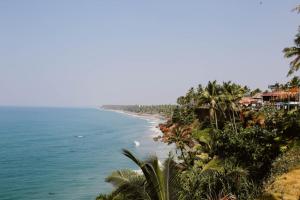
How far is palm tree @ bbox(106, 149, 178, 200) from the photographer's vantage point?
11.0 m

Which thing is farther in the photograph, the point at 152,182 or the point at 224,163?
the point at 224,163

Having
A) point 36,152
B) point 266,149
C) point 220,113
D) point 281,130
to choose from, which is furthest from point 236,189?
point 36,152

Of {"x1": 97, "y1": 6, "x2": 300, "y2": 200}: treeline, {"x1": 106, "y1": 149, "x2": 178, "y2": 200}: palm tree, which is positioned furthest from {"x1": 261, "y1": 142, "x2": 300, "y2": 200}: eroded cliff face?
{"x1": 106, "y1": 149, "x2": 178, "y2": 200}: palm tree

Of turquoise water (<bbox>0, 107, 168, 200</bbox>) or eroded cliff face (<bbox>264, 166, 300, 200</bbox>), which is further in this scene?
turquoise water (<bbox>0, 107, 168, 200</bbox>)

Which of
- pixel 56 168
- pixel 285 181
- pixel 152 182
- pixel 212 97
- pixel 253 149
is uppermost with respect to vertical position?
pixel 212 97

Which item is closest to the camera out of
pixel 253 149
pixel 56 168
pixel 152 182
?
pixel 152 182

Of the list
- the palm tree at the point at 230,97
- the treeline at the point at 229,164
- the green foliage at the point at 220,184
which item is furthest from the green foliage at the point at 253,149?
the palm tree at the point at 230,97

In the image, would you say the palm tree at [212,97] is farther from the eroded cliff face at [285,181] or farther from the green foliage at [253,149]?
the eroded cliff face at [285,181]

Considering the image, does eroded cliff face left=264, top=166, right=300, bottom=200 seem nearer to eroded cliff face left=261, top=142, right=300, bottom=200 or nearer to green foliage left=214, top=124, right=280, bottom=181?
eroded cliff face left=261, top=142, right=300, bottom=200

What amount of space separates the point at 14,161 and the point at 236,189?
65.9 metres

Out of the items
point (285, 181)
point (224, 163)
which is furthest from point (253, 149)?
point (285, 181)

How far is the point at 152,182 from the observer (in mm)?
11148

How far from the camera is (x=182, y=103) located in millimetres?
100500

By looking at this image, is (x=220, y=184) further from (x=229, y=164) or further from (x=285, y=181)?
(x=285, y=181)
